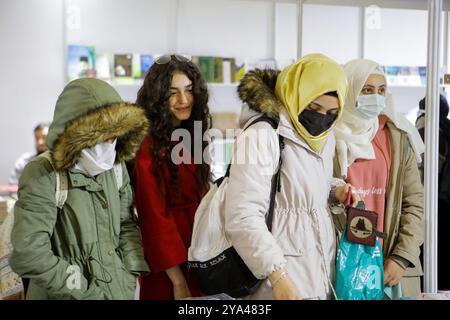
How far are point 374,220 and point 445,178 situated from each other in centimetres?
55

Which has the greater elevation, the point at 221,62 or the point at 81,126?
the point at 221,62

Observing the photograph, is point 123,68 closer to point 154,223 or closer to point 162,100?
point 162,100

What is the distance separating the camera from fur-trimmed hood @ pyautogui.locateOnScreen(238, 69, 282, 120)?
1.43 meters

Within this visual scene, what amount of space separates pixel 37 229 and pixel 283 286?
70 cm

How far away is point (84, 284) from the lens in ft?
4.54

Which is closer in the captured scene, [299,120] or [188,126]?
[299,120]

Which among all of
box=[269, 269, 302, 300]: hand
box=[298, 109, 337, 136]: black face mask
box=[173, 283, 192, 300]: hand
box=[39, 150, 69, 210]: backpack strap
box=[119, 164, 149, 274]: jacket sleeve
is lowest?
box=[173, 283, 192, 300]: hand

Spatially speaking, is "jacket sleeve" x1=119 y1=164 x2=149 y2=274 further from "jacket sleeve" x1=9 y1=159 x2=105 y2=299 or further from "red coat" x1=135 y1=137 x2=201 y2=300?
"jacket sleeve" x1=9 y1=159 x2=105 y2=299

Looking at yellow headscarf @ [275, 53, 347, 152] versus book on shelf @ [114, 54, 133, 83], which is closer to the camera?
yellow headscarf @ [275, 53, 347, 152]

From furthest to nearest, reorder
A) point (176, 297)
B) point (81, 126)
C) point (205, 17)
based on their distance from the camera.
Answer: point (205, 17)
point (176, 297)
point (81, 126)

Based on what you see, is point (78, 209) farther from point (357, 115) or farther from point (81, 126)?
point (357, 115)

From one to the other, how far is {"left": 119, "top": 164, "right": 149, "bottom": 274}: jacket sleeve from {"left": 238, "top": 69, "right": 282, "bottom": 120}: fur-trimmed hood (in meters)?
0.46

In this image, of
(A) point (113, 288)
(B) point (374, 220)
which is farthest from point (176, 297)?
(B) point (374, 220)

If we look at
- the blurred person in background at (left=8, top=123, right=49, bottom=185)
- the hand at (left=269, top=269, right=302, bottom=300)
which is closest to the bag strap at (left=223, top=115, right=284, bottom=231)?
the hand at (left=269, top=269, right=302, bottom=300)
